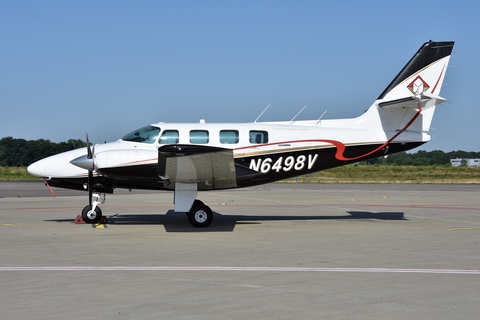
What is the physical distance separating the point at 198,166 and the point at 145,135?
2224 millimetres

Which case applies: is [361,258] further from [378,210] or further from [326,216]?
[378,210]

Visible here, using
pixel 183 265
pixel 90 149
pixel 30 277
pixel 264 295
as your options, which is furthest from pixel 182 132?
pixel 264 295

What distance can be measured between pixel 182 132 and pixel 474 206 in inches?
478

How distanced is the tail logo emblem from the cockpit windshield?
7.10 metres

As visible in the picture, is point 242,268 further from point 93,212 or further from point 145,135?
point 93,212

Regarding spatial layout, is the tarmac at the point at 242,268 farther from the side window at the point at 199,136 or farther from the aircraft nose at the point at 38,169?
the side window at the point at 199,136

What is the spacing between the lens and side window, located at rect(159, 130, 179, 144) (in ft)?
45.7

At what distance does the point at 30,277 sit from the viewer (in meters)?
7.41

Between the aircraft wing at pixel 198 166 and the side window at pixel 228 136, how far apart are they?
110 cm

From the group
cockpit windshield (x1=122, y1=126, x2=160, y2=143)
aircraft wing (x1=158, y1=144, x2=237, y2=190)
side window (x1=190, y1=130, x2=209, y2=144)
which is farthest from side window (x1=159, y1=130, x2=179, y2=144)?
aircraft wing (x1=158, y1=144, x2=237, y2=190)

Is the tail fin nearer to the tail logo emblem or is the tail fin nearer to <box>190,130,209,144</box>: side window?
the tail logo emblem

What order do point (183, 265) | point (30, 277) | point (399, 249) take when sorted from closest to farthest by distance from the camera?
point (30, 277), point (183, 265), point (399, 249)

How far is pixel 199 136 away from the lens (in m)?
A: 14.1

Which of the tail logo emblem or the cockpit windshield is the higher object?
the tail logo emblem
